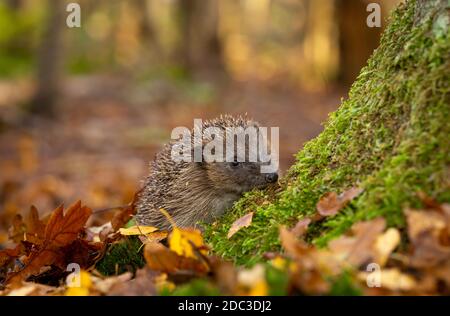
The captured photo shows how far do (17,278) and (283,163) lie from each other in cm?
951

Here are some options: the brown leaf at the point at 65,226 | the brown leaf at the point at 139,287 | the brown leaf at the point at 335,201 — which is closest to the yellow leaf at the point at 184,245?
the brown leaf at the point at 139,287

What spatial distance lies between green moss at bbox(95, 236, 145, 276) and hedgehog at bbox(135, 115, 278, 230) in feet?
1.81

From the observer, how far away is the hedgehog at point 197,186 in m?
5.11

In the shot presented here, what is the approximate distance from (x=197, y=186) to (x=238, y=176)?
1.21 feet

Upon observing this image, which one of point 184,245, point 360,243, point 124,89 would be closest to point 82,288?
point 184,245

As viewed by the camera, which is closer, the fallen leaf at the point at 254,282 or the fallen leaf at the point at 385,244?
the fallen leaf at the point at 254,282

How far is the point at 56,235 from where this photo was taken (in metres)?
4.50

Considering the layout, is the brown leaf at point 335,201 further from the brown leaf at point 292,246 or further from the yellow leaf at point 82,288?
the yellow leaf at point 82,288

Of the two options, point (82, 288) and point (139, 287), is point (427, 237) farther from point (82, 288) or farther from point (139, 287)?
point (82, 288)

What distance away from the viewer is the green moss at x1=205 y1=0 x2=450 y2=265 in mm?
3322

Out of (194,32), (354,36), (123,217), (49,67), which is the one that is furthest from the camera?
(194,32)

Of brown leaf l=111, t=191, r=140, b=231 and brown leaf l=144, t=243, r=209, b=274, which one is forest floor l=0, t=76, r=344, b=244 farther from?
brown leaf l=144, t=243, r=209, b=274

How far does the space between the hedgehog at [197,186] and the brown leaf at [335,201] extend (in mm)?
1344

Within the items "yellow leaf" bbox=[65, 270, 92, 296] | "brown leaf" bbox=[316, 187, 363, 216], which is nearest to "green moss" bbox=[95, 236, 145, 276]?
"yellow leaf" bbox=[65, 270, 92, 296]
